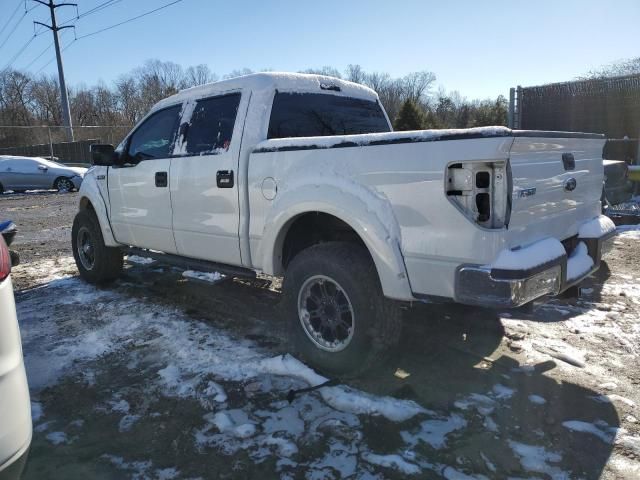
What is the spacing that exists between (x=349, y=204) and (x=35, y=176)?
1901cm

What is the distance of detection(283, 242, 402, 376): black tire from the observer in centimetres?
316

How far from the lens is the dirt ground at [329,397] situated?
2.56 meters

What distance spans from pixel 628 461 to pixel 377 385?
1.43 m

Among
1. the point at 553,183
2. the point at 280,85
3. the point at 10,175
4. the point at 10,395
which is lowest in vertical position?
the point at 10,395

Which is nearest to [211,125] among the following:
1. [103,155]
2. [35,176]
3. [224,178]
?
[224,178]

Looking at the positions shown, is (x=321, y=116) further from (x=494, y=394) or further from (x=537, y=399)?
(x=537, y=399)

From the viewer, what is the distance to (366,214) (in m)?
3.07

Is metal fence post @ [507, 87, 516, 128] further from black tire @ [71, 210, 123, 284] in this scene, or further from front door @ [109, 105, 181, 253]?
black tire @ [71, 210, 123, 284]

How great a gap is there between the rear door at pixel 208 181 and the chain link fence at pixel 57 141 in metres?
23.5

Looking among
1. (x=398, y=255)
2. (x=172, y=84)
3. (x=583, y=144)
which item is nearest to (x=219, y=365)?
(x=398, y=255)

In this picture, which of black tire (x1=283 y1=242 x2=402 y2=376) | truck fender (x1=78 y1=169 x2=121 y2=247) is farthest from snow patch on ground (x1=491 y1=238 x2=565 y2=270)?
truck fender (x1=78 y1=169 x2=121 y2=247)

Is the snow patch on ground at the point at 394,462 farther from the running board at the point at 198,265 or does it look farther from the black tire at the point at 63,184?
the black tire at the point at 63,184

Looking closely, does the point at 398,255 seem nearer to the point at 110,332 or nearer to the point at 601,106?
the point at 110,332

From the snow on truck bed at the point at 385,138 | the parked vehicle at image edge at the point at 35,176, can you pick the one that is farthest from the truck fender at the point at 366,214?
the parked vehicle at image edge at the point at 35,176
